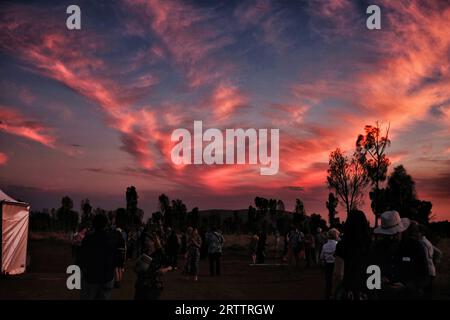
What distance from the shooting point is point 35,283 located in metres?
18.8

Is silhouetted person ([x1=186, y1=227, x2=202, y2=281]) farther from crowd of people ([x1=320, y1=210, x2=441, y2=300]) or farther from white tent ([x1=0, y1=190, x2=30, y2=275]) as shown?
crowd of people ([x1=320, y1=210, x2=441, y2=300])

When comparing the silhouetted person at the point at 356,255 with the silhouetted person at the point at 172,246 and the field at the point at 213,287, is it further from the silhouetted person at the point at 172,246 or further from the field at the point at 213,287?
the silhouetted person at the point at 172,246

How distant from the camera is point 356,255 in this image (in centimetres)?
812

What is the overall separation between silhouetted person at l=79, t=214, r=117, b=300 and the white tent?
1286cm

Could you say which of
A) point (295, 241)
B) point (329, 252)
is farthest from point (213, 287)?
point (295, 241)

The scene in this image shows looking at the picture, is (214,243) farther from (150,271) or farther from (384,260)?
(384,260)

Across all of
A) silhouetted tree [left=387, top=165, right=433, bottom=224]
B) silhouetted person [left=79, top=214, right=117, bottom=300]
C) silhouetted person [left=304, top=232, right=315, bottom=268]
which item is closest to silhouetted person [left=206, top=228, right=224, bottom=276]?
silhouetted person [left=304, top=232, right=315, bottom=268]

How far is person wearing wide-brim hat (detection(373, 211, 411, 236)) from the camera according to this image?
8.64 metres

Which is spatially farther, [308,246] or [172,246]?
[308,246]

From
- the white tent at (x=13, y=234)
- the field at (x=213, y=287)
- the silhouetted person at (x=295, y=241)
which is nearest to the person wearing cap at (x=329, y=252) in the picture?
the field at (x=213, y=287)

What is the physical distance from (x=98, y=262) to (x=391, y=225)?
4483 millimetres

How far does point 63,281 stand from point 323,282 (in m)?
8.74

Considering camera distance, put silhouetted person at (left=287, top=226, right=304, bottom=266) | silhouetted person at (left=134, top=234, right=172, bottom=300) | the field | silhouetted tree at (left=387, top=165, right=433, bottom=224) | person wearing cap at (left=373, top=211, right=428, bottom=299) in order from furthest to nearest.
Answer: silhouetted tree at (left=387, top=165, right=433, bottom=224)
silhouetted person at (left=287, top=226, right=304, bottom=266)
the field
silhouetted person at (left=134, top=234, right=172, bottom=300)
person wearing cap at (left=373, top=211, right=428, bottom=299)
